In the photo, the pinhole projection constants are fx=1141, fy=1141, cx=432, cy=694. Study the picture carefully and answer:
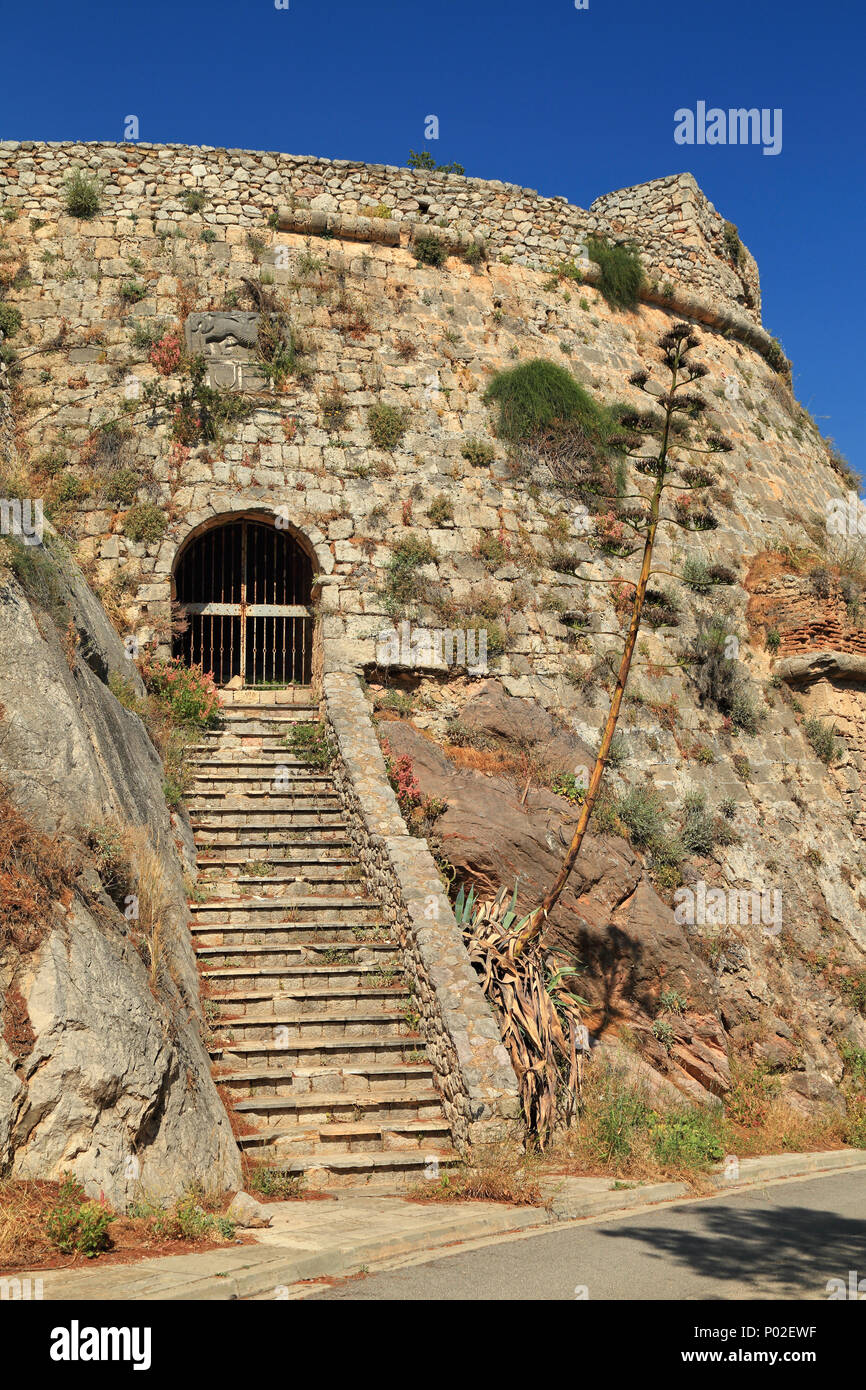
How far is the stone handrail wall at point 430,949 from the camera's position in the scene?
27.5 ft

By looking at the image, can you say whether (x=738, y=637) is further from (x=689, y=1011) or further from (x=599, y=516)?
(x=689, y=1011)

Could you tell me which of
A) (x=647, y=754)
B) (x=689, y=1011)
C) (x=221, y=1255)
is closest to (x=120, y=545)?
(x=647, y=754)

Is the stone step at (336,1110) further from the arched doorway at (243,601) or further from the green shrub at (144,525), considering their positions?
the green shrub at (144,525)

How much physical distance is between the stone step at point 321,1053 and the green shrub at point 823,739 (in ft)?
30.2

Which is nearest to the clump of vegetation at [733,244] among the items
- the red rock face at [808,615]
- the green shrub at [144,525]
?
the red rock face at [808,615]

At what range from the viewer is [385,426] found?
15.7 metres

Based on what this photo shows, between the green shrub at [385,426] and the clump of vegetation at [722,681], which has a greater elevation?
the green shrub at [385,426]

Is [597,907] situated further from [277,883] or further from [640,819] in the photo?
[277,883]

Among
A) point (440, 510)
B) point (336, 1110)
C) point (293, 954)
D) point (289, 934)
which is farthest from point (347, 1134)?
point (440, 510)

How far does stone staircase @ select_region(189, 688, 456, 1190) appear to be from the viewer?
8320mm

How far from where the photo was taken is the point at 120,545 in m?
14.2

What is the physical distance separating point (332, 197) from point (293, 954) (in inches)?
474

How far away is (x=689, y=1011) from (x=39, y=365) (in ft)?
38.0

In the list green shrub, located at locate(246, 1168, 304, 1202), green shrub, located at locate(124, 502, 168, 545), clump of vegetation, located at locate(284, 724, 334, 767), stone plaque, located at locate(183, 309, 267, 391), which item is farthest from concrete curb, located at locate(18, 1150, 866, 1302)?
stone plaque, located at locate(183, 309, 267, 391)
